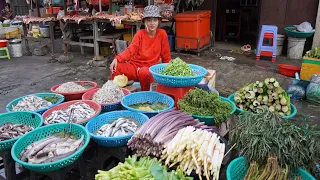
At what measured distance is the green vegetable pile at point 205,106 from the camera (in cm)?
299

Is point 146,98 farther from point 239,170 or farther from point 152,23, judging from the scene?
point 239,170

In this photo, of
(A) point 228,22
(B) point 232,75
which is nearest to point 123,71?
(B) point 232,75

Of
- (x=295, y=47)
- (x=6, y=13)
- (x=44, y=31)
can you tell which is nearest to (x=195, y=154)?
(x=295, y=47)

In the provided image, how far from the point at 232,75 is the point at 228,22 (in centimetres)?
491

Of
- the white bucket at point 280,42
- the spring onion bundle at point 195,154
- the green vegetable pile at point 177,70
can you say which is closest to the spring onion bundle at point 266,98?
the green vegetable pile at point 177,70

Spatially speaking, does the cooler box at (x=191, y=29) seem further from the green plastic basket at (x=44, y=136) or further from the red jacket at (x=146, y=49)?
the green plastic basket at (x=44, y=136)

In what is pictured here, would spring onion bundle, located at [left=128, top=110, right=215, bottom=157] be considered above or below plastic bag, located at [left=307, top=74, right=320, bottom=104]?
above

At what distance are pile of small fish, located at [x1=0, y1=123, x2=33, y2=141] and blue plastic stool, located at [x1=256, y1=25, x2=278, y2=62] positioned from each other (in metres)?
7.02

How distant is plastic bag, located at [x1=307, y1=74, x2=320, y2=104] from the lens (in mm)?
5039

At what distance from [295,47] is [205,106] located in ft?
20.9

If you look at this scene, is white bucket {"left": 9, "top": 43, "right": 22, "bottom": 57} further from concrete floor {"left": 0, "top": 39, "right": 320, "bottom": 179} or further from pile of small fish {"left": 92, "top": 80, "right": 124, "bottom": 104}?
pile of small fish {"left": 92, "top": 80, "right": 124, "bottom": 104}

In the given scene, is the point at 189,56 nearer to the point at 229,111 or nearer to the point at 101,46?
the point at 101,46

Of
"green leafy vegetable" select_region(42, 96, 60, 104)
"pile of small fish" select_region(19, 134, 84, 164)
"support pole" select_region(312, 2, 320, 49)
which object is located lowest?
"pile of small fish" select_region(19, 134, 84, 164)

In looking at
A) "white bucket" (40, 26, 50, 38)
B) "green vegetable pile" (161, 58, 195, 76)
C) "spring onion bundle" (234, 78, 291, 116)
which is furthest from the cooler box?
"white bucket" (40, 26, 50, 38)
